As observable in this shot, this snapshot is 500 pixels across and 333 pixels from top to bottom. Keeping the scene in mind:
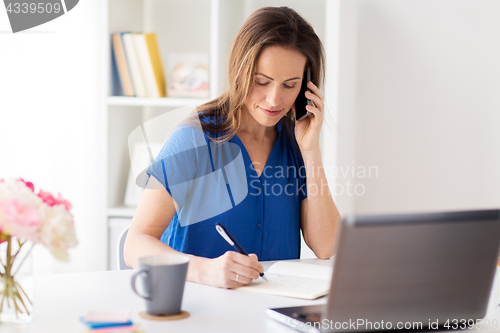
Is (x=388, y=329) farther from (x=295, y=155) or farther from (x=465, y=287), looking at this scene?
(x=295, y=155)

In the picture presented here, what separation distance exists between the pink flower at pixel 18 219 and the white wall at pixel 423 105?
1.60 meters

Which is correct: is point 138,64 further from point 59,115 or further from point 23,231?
point 23,231

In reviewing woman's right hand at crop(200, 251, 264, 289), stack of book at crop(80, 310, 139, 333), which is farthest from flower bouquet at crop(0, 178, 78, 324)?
woman's right hand at crop(200, 251, 264, 289)

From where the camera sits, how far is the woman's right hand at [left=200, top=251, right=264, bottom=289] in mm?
975

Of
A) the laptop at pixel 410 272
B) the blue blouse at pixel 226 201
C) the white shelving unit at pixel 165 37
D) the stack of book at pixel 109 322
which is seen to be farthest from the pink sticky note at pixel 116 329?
the white shelving unit at pixel 165 37

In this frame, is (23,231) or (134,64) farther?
(134,64)

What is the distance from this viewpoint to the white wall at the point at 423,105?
2.20 meters

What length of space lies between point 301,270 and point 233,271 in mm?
215

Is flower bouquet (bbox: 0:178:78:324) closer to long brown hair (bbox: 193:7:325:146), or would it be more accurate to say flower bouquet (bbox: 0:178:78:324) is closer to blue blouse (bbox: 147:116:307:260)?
blue blouse (bbox: 147:116:307:260)

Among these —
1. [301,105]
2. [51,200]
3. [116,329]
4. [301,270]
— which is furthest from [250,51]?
[116,329]

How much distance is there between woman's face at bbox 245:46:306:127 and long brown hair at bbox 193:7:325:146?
0.02m

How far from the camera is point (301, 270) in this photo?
1132mm

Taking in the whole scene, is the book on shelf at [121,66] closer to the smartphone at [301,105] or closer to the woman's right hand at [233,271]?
the smartphone at [301,105]

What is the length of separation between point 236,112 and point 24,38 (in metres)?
1.28
